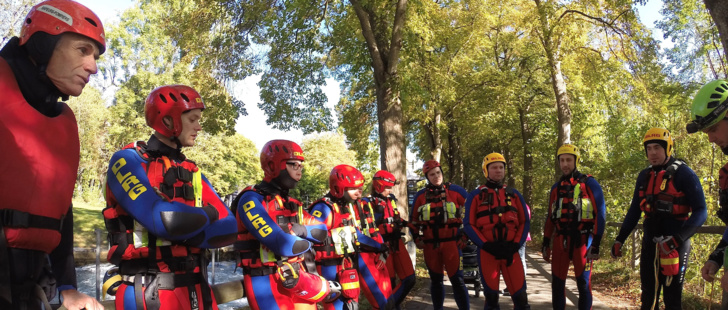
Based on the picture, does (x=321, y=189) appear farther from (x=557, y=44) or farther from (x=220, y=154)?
(x=557, y=44)

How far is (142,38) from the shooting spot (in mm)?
46938

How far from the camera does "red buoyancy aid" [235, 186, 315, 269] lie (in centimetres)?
454

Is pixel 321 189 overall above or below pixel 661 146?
above

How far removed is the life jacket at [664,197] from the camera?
585 centimetres

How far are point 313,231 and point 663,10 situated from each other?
30.0 m

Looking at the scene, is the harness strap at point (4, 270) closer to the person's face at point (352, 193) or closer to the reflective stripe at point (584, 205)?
the person's face at point (352, 193)

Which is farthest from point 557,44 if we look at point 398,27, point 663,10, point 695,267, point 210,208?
point 663,10

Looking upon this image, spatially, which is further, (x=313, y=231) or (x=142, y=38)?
(x=142, y=38)

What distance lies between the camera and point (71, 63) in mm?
2312

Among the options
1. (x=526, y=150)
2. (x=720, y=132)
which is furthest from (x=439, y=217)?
(x=526, y=150)

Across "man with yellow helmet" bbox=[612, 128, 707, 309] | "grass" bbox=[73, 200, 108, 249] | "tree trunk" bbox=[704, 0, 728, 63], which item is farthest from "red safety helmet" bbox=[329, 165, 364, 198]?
"grass" bbox=[73, 200, 108, 249]

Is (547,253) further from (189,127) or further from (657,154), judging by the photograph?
(189,127)

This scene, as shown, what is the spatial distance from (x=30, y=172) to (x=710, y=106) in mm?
3814

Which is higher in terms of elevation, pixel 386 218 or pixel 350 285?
pixel 386 218
